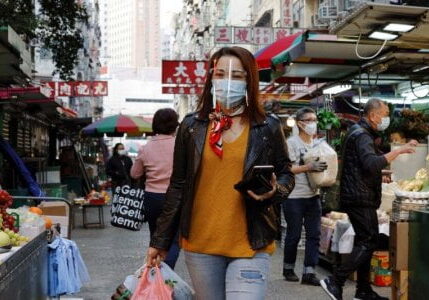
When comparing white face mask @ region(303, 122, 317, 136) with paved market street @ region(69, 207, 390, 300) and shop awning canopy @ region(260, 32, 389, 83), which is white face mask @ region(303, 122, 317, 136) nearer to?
shop awning canopy @ region(260, 32, 389, 83)

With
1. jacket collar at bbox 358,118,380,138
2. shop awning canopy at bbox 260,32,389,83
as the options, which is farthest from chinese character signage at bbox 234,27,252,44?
jacket collar at bbox 358,118,380,138

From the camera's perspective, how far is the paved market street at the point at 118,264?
6.55 meters

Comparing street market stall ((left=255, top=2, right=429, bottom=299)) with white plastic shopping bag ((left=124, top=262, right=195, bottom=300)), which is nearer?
white plastic shopping bag ((left=124, top=262, right=195, bottom=300))

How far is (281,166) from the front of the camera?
123 inches

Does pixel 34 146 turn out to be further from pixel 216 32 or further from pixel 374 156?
pixel 374 156

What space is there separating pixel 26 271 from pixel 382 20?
4.33 metres

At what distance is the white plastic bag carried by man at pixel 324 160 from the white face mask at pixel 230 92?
3.63 metres

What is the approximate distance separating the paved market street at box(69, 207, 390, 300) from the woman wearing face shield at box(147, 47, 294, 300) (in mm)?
3473

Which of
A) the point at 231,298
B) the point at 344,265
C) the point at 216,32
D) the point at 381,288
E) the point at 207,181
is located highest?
the point at 216,32

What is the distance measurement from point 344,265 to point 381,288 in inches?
51.5

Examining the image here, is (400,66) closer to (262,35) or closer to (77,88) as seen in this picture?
(262,35)

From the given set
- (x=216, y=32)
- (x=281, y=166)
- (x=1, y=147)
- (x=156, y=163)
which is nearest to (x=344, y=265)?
(x=156, y=163)

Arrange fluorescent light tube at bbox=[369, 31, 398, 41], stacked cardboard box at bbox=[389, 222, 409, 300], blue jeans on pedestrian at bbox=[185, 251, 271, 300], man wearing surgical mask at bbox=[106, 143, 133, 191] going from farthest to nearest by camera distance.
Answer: man wearing surgical mask at bbox=[106, 143, 133, 191], fluorescent light tube at bbox=[369, 31, 398, 41], stacked cardboard box at bbox=[389, 222, 409, 300], blue jeans on pedestrian at bbox=[185, 251, 271, 300]

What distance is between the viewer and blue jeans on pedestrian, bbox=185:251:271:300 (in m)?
2.91
